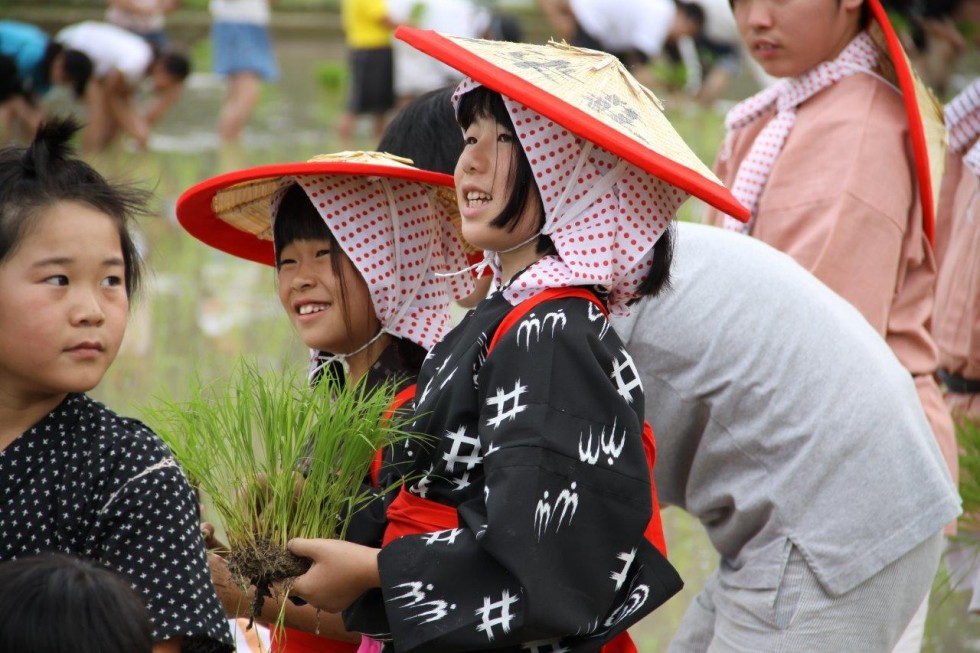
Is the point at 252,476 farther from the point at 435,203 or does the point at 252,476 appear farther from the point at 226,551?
the point at 435,203

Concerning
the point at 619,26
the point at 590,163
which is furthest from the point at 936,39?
the point at 590,163

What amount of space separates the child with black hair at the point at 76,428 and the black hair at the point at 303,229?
20.8 inches

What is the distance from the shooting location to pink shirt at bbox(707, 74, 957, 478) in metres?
2.86

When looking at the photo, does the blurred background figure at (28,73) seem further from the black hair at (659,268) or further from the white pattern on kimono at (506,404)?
the white pattern on kimono at (506,404)

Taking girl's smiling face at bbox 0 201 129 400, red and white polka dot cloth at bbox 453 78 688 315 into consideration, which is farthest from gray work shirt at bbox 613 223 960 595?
girl's smiling face at bbox 0 201 129 400

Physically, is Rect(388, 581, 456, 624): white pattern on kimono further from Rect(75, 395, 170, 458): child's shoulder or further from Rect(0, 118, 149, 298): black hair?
Rect(0, 118, 149, 298): black hair

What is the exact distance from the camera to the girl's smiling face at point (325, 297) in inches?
94.7

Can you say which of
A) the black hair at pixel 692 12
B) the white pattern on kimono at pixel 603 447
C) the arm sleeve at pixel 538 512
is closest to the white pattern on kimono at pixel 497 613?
the arm sleeve at pixel 538 512

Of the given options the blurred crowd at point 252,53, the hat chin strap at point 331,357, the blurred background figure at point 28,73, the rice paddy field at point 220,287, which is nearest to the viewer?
the hat chin strap at point 331,357

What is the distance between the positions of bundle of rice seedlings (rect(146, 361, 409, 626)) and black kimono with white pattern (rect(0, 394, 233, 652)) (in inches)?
7.5

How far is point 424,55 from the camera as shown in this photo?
10141 mm

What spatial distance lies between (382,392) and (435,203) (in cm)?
51

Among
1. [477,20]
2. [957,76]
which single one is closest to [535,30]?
[957,76]

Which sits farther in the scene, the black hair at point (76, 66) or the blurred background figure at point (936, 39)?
Answer: the blurred background figure at point (936, 39)
